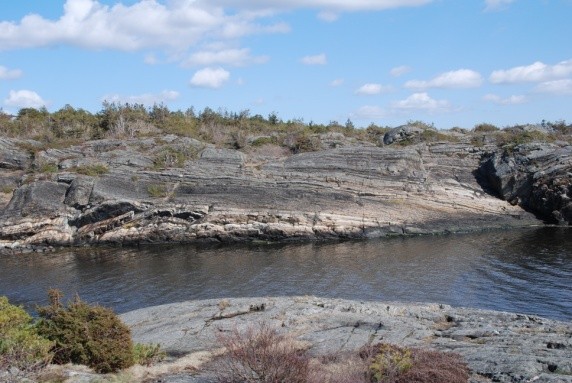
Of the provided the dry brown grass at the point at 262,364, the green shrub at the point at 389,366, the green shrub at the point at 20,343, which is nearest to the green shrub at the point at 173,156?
the green shrub at the point at 20,343

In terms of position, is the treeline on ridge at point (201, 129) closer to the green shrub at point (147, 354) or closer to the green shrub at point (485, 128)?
the green shrub at point (485, 128)

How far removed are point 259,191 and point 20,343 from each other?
32.5 metres

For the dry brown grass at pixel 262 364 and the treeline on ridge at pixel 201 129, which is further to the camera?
the treeline on ridge at pixel 201 129

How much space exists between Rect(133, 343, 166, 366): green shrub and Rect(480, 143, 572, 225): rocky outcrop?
40.3m

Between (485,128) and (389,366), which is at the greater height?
(485,128)

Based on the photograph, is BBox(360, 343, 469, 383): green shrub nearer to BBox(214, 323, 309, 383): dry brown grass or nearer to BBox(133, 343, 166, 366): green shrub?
BBox(214, 323, 309, 383): dry brown grass

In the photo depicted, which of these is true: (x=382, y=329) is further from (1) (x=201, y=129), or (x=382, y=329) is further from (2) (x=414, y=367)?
(1) (x=201, y=129)

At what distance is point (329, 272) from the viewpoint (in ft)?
108

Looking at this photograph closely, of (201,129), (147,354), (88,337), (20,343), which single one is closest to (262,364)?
(147,354)

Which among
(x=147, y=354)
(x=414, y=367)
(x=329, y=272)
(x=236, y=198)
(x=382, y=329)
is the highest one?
(x=236, y=198)

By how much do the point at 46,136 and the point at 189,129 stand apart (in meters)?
14.1

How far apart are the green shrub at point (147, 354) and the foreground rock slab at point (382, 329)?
67cm

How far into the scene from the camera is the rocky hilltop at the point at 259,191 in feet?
144

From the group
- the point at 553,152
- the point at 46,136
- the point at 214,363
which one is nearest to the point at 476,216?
the point at 553,152
